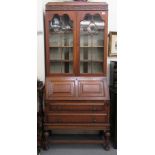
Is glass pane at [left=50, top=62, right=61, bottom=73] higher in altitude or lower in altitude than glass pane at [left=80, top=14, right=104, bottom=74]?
→ lower

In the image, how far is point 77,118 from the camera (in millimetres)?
3008

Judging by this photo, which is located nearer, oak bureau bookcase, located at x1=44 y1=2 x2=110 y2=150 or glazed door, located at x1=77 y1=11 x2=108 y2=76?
oak bureau bookcase, located at x1=44 y1=2 x2=110 y2=150

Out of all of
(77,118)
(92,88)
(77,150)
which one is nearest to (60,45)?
(92,88)

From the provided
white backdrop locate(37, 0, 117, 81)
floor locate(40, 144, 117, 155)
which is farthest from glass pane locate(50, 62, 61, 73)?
floor locate(40, 144, 117, 155)

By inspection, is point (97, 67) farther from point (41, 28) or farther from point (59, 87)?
point (41, 28)

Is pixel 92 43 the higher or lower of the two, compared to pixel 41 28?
lower

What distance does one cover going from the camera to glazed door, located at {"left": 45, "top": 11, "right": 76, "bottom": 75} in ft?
10.6

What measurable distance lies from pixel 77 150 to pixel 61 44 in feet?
5.07

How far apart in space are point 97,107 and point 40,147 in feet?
3.16

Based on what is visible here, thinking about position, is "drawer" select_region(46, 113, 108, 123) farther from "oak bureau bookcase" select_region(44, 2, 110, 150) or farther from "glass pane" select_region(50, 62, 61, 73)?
"glass pane" select_region(50, 62, 61, 73)

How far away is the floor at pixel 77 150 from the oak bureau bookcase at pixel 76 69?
10 cm

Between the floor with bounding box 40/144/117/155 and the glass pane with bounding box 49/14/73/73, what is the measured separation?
1.10m
